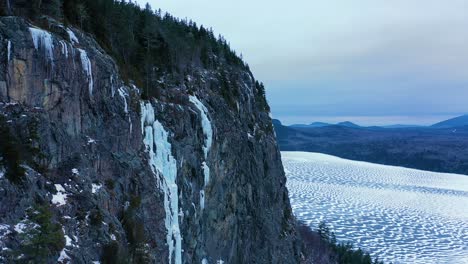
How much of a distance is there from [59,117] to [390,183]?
501ft

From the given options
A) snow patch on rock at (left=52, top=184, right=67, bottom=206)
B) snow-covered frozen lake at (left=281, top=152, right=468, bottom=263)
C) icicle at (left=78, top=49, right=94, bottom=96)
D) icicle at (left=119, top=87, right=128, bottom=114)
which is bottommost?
snow-covered frozen lake at (left=281, top=152, right=468, bottom=263)

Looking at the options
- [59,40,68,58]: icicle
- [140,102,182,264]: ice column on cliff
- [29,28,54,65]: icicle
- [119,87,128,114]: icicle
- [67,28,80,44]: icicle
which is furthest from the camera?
[140,102,182,264]: ice column on cliff

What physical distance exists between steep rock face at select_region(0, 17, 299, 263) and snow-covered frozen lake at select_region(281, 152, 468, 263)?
2002 inches

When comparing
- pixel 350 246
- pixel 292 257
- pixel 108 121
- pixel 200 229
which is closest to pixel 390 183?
pixel 350 246

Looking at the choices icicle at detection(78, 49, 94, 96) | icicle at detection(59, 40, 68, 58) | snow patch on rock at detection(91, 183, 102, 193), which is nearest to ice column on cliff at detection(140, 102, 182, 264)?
icicle at detection(78, 49, 94, 96)

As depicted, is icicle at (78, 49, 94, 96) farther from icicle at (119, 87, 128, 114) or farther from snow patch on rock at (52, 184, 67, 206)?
snow patch on rock at (52, 184, 67, 206)

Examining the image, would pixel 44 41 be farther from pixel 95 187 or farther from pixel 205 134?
pixel 205 134

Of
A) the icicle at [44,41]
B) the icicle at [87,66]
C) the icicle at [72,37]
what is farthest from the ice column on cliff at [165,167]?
the icicle at [44,41]

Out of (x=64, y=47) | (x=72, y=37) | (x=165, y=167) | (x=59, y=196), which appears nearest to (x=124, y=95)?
(x=72, y=37)

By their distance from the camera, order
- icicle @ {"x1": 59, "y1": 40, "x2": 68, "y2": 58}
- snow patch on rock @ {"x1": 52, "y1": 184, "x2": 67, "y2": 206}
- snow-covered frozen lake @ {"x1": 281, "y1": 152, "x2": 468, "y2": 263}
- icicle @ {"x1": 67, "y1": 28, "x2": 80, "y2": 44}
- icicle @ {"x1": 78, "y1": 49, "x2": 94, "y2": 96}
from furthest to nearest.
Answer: snow-covered frozen lake @ {"x1": 281, "y1": 152, "x2": 468, "y2": 263}
icicle @ {"x1": 67, "y1": 28, "x2": 80, "y2": 44}
icicle @ {"x1": 78, "y1": 49, "x2": 94, "y2": 96}
icicle @ {"x1": 59, "y1": 40, "x2": 68, "y2": 58}
snow patch on rock @ {"x1": 52, "y1": 184, "x2": 67, "y2": 206}

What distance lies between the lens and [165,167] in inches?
944

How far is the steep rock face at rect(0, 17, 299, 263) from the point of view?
14.6m

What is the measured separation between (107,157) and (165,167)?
18.5 feet

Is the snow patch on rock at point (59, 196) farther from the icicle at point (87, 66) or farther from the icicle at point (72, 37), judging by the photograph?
the icicle at point (72, 37)
